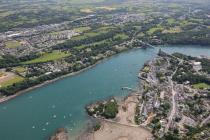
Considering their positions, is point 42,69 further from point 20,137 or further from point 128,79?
point 20,137

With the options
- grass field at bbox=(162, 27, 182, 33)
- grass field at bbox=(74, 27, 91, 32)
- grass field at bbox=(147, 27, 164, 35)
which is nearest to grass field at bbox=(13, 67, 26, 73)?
grass field at bbox=(74, 27, 91, 32)

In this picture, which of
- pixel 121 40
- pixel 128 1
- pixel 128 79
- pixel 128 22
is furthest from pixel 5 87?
pixel 128 1

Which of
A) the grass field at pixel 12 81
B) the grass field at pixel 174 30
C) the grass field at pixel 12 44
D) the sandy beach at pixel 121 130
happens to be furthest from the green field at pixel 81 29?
the sandy beach at pixel 121 130

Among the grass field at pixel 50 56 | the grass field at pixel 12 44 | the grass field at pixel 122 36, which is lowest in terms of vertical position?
the grass field at pixel 12 44

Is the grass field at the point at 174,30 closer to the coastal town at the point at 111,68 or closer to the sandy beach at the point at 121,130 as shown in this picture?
the coastal town at the point at 111,68

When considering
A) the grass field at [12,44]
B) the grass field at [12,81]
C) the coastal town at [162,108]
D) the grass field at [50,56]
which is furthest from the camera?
the grass field at [12,44]

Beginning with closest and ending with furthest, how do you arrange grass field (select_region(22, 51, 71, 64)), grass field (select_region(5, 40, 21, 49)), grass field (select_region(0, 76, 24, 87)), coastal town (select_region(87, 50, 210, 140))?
coastal town (select_region(87, 50, 210, 140)) → grass field (select_region(0, 76, 24, 87)) → grass field (select_region(22, 51, 71, 64)) → grass field (select_region(5, 40, 21, 49))

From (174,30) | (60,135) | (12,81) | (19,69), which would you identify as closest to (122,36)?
(174,30)

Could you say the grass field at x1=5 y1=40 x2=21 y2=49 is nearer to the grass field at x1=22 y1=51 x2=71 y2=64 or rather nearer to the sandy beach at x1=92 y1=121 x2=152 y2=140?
the grass field at x1=22 y1=51 x2=71 y2=64
